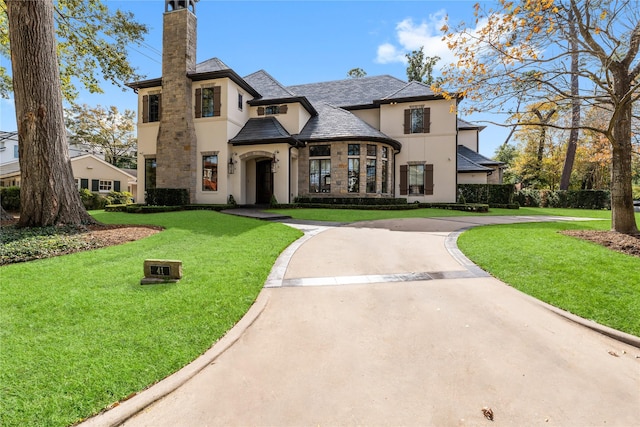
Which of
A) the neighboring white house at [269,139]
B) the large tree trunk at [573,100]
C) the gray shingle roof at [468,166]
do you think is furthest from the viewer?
the gray shingle roof at [468,166]

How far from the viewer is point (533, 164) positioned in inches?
1167

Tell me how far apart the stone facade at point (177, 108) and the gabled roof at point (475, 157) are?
65.3 feet

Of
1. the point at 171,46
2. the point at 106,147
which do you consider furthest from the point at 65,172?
the point at 106,147

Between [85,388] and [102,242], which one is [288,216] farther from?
[85,388]

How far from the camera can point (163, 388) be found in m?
2.37

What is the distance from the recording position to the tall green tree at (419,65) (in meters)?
35.3

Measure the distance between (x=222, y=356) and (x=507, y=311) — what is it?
3443 millimetres

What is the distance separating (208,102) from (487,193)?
59.8 feet

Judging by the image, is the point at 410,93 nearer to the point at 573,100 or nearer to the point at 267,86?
the point at 267,86

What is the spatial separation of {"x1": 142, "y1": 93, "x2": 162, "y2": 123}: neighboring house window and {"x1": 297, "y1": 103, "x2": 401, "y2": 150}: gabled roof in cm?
865

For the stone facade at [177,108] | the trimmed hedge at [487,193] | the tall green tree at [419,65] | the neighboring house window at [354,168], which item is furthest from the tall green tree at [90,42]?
the tall green tree at [419,65]

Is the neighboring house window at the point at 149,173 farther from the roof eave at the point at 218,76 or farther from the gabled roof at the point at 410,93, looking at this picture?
the gabled roof at the point at 410,93

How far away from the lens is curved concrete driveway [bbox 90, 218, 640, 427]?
7.15 ft

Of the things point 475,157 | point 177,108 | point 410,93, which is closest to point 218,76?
point 177,108
